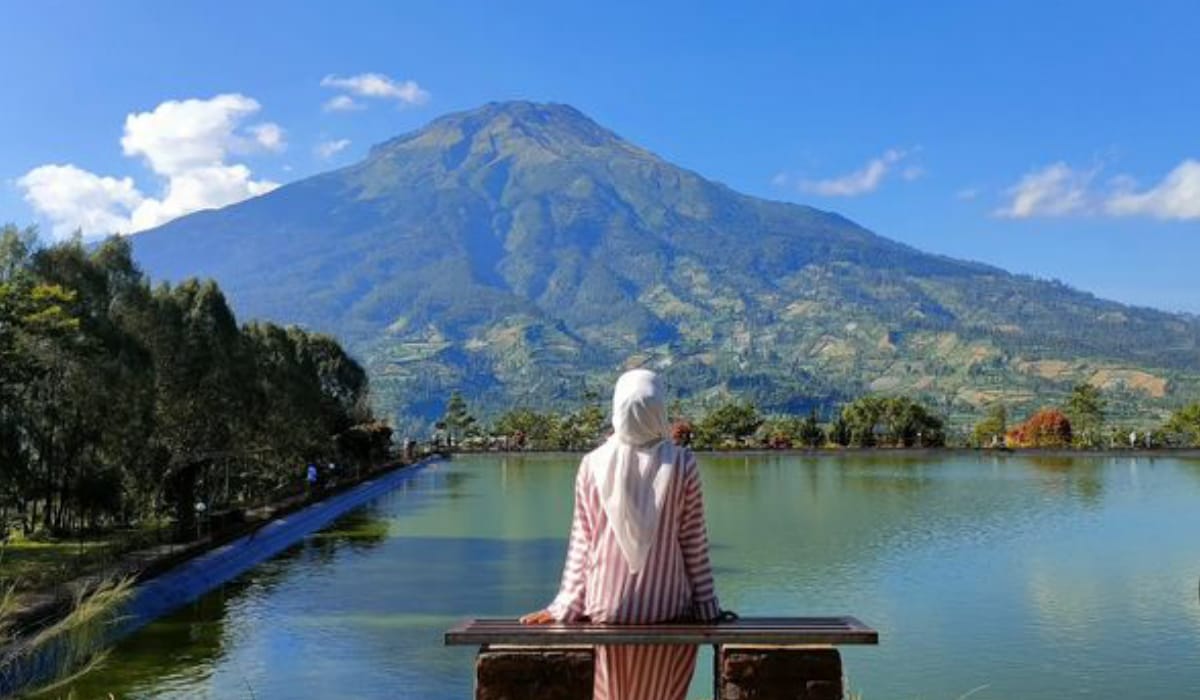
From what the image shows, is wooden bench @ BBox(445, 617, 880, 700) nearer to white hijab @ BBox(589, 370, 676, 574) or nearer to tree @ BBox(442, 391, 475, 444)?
white hijab @ BBox(589, 370, 676, 574)

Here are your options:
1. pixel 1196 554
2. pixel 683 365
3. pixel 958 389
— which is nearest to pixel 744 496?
pixel 1196 554

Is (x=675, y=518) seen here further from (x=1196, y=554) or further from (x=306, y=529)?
(x=306, y=529)

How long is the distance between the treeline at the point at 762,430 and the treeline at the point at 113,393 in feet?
78.9

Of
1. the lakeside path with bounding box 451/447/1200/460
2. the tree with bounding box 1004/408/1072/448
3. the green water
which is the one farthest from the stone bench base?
the tree with bounding box 1004/408/1072/448

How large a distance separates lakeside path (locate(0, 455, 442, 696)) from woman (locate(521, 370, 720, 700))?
2.00 m

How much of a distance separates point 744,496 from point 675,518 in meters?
22.8

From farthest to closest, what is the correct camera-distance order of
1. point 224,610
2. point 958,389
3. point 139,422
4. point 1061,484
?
1. point 958,389
2. point 1061,484
3. point 139,422
4. point 224,610

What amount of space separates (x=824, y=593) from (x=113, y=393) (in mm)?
9832

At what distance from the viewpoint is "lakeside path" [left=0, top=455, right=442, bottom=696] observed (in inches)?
346

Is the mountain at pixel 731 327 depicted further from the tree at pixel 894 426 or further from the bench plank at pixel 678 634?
the bench plank at pixel 678 634

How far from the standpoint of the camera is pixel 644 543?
288cm

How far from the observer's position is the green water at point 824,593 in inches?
367

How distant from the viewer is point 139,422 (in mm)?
16062

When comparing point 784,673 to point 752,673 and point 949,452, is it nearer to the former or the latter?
point 752,673
